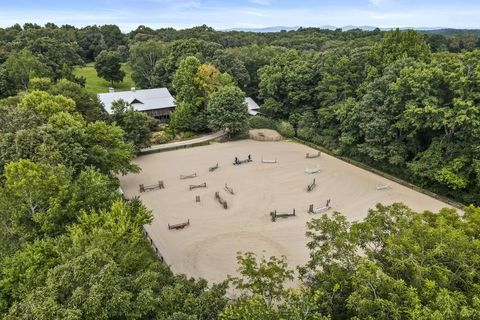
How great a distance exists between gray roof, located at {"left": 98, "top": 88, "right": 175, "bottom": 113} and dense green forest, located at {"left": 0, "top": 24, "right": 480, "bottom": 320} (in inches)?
126

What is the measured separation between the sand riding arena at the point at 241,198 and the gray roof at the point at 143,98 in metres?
9.83

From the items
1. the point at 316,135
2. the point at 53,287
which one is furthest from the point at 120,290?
the point at 316,135

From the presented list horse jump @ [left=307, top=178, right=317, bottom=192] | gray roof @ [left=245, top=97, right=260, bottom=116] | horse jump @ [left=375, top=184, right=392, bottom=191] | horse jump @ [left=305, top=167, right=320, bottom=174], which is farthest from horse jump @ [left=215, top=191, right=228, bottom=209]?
gray roof @ [left=245, top=97, right=260, bottom=116]

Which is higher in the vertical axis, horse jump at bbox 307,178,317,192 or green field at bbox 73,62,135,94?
green field at bbox 73,62,135,94

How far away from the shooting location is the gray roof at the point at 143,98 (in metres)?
41.0

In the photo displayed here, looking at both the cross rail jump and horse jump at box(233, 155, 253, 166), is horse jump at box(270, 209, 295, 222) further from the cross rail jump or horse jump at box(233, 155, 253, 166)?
horse jump at box(233, 155, 253, 166)

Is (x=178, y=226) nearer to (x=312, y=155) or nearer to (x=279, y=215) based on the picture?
(x=279, y=215)

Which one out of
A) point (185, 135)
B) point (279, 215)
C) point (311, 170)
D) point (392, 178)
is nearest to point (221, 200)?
point (279, 215)

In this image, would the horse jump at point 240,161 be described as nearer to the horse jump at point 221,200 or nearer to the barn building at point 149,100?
the horse jump at point 221,200

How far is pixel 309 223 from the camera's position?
12531 millimetres

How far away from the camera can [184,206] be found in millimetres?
24344

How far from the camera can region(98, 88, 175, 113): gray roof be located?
4097 cm

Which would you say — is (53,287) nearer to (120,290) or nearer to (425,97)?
(120,290)

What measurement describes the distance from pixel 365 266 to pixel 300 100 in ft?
105
